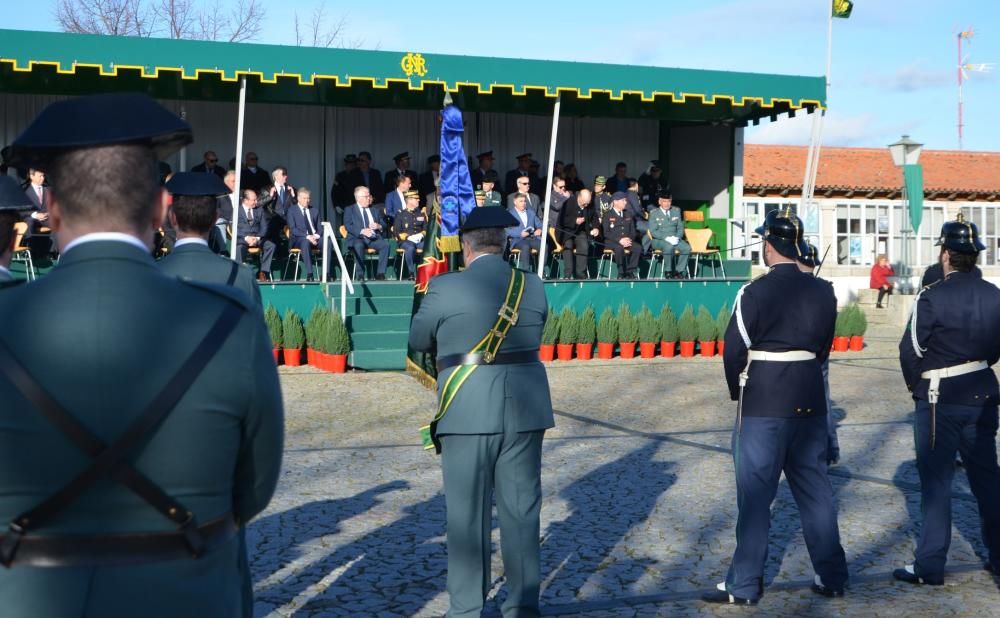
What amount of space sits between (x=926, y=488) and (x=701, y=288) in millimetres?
13004

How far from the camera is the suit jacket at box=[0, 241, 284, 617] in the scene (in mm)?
1964

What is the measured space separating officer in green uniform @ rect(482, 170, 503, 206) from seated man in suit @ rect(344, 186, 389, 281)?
1.66 meters

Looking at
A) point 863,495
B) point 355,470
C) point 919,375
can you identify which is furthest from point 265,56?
point 919,375

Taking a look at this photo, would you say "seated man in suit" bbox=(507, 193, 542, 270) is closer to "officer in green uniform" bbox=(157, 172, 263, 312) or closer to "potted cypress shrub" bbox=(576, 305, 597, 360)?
"potted cypress shrub" bbox=(576, 305, 597, 360)

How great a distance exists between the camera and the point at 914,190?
1019 inches

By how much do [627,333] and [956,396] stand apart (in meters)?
11.0

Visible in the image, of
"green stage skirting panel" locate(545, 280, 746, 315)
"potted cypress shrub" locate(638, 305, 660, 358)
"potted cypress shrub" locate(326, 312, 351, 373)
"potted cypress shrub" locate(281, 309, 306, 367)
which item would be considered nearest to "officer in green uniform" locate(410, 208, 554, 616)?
"potted cypress shrub" locate(326, 312, 351, 373)

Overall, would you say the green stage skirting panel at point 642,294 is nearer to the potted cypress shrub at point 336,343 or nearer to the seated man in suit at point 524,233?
the seated man in suit at point 524,233

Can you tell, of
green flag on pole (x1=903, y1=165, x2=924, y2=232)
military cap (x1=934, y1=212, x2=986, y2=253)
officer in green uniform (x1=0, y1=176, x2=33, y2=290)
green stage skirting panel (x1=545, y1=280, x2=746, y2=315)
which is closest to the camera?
officer in green uniform (x1=0, y1=176, x2=33, y2=290)

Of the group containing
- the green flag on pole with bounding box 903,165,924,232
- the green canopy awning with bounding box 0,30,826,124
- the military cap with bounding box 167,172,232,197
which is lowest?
the military cap with bounding box 167,172,232,197

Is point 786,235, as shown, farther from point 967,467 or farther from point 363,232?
point 363,232

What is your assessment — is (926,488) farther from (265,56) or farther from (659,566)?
(265,56)

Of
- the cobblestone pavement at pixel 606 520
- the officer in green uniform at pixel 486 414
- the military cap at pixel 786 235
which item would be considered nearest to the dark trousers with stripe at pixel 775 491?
the cobblestone pavement at pixel 606 520

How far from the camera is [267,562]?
591 cm
